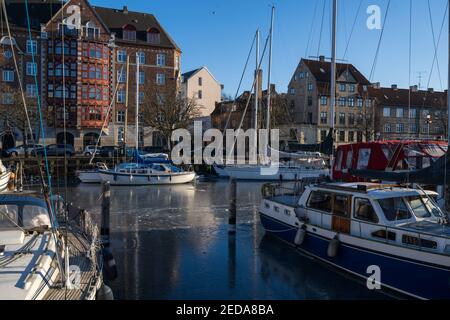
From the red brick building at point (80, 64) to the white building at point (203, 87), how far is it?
13756 mm

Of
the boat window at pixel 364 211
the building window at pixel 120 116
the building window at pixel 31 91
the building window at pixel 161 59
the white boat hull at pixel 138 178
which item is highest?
the building window at pixel 161 59

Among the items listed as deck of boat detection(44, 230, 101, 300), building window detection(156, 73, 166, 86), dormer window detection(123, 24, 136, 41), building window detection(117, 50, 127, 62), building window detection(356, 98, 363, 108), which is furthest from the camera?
building window detection(356, 98, 363, 108)

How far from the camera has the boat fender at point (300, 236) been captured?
575 inches

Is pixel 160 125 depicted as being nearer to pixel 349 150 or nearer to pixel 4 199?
pixel 349 150

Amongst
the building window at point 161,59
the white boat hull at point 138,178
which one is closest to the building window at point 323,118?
the building window at point 161,59

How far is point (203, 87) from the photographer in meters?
80.1

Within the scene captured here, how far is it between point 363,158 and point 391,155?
5.07ft

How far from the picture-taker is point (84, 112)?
57625mm

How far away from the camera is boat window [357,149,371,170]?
2119 centimetres

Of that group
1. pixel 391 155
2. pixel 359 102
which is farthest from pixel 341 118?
pixel 391 155

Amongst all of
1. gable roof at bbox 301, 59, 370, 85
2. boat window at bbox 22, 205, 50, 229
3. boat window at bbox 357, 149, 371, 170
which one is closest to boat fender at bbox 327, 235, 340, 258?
boat window at bbox 22, 205, 50, 229

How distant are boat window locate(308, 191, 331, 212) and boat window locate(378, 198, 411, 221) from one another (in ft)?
6.37

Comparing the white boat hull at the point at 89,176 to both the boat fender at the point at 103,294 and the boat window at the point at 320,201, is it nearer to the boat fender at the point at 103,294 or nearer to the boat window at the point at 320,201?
the boat window at the point at 320,201

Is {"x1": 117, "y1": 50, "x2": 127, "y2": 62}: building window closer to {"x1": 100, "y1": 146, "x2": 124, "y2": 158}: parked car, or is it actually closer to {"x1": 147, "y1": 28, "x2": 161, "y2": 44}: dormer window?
{"x1": 147, "y1": 28, "x2": 161, "y2": 44}: dormer window
